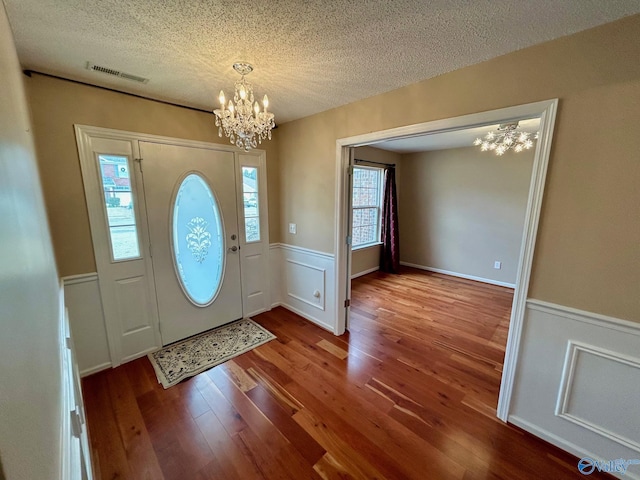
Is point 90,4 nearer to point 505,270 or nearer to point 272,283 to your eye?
point 272,283

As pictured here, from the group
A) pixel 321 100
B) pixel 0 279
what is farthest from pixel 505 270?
pixel 0 279

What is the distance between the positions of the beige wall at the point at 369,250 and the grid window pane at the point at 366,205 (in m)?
0.17

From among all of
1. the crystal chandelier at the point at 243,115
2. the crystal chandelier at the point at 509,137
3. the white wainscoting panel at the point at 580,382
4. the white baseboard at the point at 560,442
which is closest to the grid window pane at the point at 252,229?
the crystal chandelier at the point at 243,115

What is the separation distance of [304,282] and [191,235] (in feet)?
4.42

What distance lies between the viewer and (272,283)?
345cm

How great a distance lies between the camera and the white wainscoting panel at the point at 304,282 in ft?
9.60

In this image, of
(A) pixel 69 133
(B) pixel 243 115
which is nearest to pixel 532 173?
(B) pixel 243 115

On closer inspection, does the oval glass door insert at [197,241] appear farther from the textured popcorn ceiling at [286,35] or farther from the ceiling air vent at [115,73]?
the textured popcorn ceiling at [286,35]

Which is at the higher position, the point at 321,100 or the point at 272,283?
the point at 321,100

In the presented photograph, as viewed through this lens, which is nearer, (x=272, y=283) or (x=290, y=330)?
(x=290, y=330)

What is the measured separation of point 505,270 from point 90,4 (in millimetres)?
5393

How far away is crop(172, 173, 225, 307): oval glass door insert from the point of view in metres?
2.59

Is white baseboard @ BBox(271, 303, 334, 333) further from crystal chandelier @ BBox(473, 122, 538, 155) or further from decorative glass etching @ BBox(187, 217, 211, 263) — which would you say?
crystal chandelier @ BBox(473, 122, 538, 155)

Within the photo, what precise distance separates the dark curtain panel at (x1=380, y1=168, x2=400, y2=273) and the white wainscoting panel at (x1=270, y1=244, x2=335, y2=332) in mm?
2482
